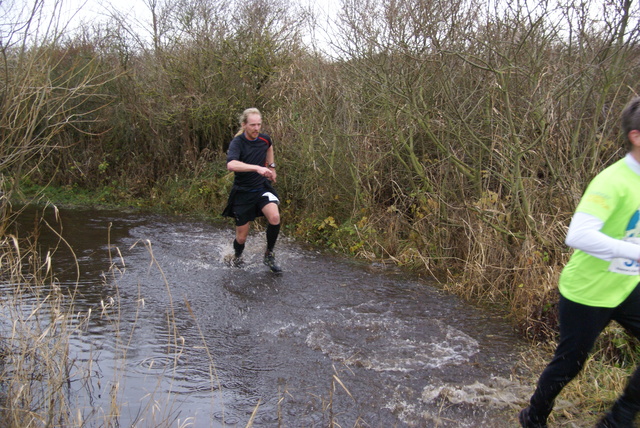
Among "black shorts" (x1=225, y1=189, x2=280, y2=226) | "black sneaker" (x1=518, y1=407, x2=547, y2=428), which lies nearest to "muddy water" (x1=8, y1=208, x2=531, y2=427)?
"black sneaker" (x1=518, y1=407, x2=547, y2=428)

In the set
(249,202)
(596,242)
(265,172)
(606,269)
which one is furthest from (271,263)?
(596,242)

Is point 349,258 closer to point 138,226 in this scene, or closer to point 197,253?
point 197,253

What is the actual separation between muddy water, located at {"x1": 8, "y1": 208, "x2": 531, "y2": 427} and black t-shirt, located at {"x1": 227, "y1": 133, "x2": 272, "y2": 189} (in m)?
1.17

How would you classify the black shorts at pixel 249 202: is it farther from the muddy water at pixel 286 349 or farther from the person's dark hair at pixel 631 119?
the person's dark hair at pixel 631 119

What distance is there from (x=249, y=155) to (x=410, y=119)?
7.89 ft

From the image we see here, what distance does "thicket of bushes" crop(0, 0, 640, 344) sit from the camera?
18.7 ft

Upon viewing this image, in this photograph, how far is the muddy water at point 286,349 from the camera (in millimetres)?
3814

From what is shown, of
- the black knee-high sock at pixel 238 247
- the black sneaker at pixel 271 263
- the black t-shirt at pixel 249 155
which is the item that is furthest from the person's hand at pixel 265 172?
the black knee-high sock at pixel 238 247

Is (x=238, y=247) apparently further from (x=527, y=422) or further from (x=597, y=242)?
(x=597, y=242)

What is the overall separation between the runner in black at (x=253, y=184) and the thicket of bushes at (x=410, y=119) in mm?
1729

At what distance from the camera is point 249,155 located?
7.39 metres

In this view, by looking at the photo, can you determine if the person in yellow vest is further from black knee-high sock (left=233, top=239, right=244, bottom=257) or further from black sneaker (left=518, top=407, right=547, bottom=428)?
black knee-high sock (left=233, top=239, right=244, bottom=257)

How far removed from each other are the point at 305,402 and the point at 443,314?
2.41m

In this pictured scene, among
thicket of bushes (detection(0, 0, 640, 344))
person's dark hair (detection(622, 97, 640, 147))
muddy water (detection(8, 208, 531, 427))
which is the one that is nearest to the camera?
person's dark hair (detection(622, 97, 640, 147))
